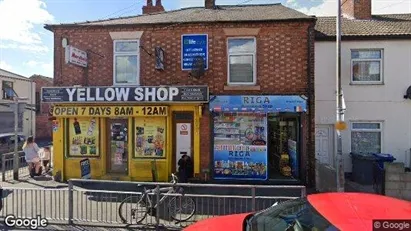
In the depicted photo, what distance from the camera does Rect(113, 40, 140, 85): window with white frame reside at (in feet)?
36.3

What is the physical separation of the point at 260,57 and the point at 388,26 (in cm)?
623

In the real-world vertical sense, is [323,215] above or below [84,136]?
below

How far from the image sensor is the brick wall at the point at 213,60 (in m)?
10.3

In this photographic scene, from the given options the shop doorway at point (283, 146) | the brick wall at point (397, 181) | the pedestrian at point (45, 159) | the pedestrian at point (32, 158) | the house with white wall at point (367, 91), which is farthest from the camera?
the pedestrian at point (45, 159)

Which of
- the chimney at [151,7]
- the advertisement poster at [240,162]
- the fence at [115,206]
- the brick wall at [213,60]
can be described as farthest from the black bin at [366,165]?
the chimney at [151,7]

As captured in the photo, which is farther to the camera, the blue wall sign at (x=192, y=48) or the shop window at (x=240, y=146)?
the blue wall sign at (x=192, y=48)

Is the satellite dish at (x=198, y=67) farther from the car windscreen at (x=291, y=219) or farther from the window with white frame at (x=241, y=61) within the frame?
the car windscreen at (x=291, y=219)

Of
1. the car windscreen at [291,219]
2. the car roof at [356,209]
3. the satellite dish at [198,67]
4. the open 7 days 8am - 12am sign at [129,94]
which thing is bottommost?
the car windscreen at [291,219]

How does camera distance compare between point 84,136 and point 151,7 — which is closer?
point 84,136

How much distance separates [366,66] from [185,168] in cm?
830

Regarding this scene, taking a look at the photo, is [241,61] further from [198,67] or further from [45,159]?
[45,159]

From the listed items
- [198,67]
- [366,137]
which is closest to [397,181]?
[366,137]

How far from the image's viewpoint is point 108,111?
10.4 meters

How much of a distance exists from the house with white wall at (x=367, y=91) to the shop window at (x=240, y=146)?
3.01 metres
